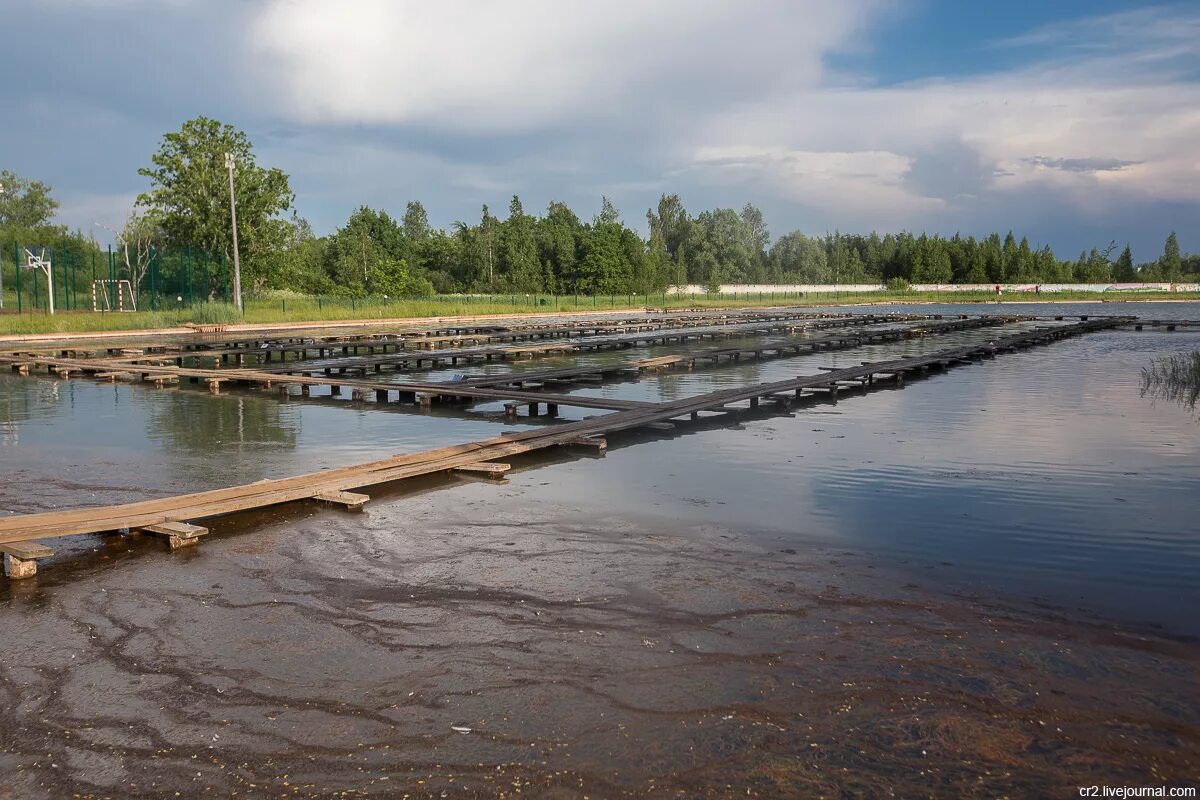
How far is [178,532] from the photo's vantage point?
6461 millimetres

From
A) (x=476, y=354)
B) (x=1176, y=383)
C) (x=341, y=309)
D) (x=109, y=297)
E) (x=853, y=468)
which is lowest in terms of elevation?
(x=853, y=468)

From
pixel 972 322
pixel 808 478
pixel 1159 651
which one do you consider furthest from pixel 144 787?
pixel 972 322

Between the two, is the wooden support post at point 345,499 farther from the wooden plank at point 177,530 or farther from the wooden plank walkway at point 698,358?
the wooden plank walkway at point 698,358

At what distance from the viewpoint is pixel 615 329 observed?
35.2 m

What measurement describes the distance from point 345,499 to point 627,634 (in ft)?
11.6

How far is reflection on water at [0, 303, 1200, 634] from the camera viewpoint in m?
6.37

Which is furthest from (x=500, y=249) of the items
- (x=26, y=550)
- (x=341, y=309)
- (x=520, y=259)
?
(x=26, y=550)

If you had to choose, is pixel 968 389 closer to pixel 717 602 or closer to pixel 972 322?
pixel 717 602

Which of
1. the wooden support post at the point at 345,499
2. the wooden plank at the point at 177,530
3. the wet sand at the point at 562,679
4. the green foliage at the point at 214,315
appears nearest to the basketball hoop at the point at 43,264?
the green foliage at the point at 214,315

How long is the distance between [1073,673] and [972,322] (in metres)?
40.9

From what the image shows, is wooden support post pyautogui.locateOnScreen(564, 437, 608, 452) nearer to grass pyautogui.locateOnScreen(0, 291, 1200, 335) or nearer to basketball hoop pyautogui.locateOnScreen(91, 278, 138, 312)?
grass pyautogui.locateOnScreen(0, 291, 1200, 335)

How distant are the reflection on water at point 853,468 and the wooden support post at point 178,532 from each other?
151cm

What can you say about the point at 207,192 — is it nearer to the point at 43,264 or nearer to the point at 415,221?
the point at 43,264

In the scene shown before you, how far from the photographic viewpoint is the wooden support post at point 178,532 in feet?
21.1
